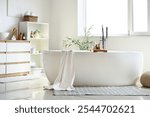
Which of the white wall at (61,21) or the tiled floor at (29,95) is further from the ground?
the white wall at (61,21)

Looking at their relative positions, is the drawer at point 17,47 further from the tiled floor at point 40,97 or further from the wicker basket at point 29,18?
the tiled floor at point 40,97

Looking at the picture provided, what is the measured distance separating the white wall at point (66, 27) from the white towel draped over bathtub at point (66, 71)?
1.88m

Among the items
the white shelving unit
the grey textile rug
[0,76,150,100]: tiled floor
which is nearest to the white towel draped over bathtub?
the grey textile rug

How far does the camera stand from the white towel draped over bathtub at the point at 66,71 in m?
4.71

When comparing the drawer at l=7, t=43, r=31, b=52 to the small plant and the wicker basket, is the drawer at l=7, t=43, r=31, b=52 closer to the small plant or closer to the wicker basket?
the wicker basket

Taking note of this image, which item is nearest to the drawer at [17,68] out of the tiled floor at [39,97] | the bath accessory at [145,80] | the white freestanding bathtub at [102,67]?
the white freestanding bathtub at [102,67]

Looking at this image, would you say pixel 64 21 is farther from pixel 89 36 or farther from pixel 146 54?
pixel 146 54

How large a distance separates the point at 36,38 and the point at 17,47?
2.50 ft

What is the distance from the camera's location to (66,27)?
726cm

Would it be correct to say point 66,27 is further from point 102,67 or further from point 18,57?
point 102,67

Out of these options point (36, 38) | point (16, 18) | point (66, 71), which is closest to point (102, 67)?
point (66, 71)

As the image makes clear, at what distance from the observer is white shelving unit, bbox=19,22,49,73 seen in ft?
22.6

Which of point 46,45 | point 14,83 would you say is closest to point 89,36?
point 46,45

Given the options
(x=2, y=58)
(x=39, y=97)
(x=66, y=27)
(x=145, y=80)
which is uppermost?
(x=66, y=27)
